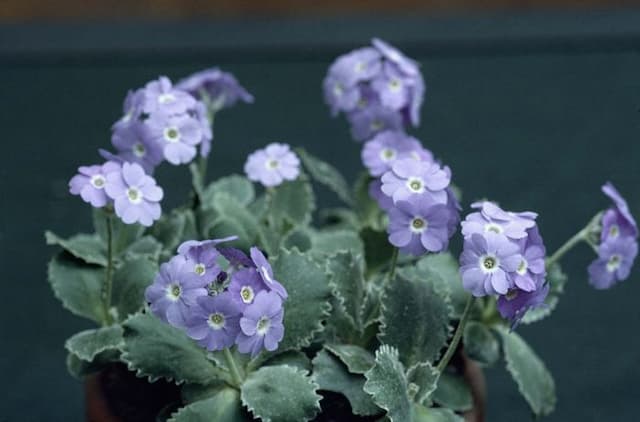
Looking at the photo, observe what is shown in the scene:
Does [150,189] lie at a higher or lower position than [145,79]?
higher

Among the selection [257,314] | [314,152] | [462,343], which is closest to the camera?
[257,314]

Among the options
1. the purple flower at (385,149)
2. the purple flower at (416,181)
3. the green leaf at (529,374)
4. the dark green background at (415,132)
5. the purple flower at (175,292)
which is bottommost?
the dark green background at (415,132)

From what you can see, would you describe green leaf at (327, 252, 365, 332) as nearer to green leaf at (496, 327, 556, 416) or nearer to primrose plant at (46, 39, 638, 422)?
primrose plant at (46, 39, 638, 422)

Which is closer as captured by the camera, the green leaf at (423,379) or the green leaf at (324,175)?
the green leaf at (423,379)

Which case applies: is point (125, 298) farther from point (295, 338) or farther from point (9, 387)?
point (9, 387)

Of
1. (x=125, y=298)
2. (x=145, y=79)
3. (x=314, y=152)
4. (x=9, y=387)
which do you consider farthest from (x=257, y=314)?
(x=145, y=79)

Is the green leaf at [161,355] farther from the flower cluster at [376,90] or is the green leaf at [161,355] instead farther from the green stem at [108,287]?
the flower cluster at [376,90]

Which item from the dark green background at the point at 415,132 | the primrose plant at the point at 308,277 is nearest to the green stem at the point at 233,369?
the primrose plant at the point at 308,277
